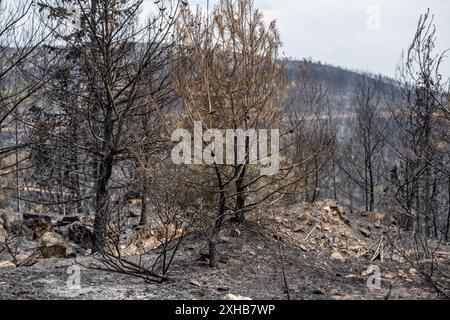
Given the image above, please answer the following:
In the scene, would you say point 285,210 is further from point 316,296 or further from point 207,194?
point 316,296

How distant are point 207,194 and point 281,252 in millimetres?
1611

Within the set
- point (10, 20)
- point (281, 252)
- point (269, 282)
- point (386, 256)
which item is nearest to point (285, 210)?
point (386, 256)

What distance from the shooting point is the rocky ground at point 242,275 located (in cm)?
541

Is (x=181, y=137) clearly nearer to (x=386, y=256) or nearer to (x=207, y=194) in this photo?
(x=207, y=194)

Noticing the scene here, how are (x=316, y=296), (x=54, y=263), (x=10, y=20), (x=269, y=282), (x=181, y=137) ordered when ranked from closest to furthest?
(x=316, y=296) < (x=269, y=282) < (x=181, y=137) < (x=54, y=263) < (x=10, y=20)

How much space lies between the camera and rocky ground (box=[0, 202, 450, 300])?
5414 mm

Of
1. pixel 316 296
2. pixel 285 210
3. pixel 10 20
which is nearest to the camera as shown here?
pixel 316 296

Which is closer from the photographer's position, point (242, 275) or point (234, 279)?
point (234, 279)

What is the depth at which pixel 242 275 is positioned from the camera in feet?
20.5

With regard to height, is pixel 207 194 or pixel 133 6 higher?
pixel 133 6

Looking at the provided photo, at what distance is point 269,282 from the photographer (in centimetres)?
601

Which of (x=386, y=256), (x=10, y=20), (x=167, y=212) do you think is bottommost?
(x=386, y=256)
